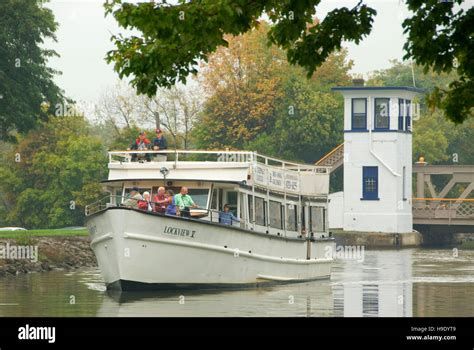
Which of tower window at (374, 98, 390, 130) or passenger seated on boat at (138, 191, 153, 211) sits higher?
tower window at (374, 98, 390, 130)

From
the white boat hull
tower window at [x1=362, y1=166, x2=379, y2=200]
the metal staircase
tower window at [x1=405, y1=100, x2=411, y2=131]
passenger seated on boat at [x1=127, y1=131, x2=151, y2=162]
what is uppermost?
tower window at [x1=405, y1=100, x2=411, y2=131]

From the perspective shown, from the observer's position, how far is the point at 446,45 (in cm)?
2492

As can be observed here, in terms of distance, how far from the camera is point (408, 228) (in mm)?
78938

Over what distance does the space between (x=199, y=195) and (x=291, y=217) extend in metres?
4.83

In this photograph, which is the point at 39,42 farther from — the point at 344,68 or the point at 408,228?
the point at 344,68

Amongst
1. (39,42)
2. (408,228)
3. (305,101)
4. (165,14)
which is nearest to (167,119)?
(305,101)

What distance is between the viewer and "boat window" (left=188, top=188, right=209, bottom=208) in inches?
1511

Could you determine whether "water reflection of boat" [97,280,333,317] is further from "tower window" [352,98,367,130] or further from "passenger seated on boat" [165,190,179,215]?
"tower window" [352,98,367,130]

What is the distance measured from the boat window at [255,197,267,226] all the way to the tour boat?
27 mm

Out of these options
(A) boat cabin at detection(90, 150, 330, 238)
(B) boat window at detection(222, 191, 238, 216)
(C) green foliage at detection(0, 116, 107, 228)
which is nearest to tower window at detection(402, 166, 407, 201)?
(C) green foliage at detection(0, 116, 107, 228)

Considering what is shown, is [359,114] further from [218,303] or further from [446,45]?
[446,45]

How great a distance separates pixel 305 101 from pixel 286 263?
46261mm

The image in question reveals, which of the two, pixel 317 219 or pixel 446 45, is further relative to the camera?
pixel 317 219

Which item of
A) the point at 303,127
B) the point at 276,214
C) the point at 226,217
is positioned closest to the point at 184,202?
the point at 226,217
